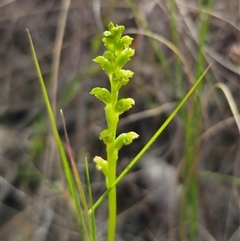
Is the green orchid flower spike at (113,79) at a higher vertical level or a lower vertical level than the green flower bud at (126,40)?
lower

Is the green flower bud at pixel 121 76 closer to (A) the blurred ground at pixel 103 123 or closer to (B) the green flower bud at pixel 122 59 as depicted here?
(B) the green flower bud at pixel 122 59

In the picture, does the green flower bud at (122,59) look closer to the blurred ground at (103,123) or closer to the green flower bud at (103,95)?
the green flower bud at (103,95)

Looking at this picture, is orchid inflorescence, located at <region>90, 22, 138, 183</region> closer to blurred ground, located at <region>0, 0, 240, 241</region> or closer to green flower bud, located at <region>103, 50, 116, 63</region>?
green flower bud, located at <region>103, 50, 116, 63</region>

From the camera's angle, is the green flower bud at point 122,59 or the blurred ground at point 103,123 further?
the blurred ground at point 103,123

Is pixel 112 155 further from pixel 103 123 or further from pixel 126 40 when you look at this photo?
pixel 103 123

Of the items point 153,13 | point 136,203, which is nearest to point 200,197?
point 136,203

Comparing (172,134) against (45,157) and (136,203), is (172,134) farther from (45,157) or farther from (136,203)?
(45,157)

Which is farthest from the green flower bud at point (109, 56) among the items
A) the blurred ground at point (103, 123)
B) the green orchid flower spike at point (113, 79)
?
the blurred ground at point (103, 123)

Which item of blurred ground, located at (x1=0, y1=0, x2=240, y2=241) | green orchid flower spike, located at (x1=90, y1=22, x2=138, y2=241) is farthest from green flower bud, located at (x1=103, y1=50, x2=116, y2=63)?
blurred ground, located at (x1=0, y1=0, x2=240, y2=241)
